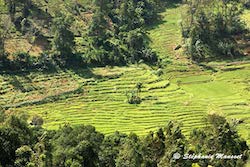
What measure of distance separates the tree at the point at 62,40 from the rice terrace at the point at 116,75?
3.8 inches

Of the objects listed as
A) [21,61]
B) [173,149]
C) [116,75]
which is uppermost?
[21,61]

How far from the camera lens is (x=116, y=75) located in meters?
45.8

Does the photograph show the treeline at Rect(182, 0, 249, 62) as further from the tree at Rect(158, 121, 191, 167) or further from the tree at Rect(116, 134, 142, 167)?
the tree at Rect(116, 134, 142, 167)

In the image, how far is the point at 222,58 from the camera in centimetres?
4984

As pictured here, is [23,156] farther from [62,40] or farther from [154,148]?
[62,40]

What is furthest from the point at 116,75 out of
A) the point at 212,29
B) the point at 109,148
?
the point at 109,148

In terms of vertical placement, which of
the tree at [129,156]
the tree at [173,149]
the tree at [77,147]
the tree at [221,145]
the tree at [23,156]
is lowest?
the tree at [221,145]

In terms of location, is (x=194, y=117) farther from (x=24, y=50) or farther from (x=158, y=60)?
(x=24, y=50)

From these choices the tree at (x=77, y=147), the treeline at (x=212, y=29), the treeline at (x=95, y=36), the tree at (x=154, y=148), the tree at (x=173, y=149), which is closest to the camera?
the tree at (x=77, y=147)

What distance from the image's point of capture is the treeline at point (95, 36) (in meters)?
46.0

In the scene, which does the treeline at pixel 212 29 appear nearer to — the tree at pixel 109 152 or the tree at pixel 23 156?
the tree at pixel 109 152

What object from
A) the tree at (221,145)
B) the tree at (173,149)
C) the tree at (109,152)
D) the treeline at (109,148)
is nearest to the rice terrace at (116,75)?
the tree at (221,145)

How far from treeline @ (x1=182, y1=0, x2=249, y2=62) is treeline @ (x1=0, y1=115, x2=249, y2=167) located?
18481 mm

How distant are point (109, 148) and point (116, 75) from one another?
1826 cm
